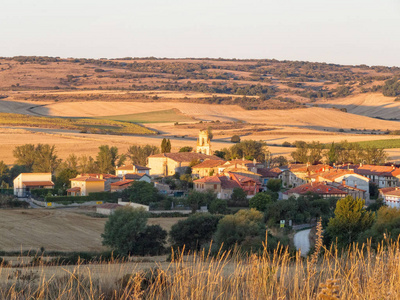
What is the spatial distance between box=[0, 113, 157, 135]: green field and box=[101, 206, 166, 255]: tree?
66909 mm

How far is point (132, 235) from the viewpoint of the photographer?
98.2 ft

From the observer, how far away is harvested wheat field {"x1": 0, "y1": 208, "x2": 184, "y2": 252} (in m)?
31.3

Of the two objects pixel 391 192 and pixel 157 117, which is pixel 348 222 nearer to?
pixel 391 192

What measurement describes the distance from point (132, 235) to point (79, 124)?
256 feet

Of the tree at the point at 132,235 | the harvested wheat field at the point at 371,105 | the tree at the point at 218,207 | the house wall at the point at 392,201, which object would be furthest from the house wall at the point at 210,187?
the harvested wheat field at the point at 371,105

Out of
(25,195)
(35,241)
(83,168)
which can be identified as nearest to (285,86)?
(83,168)

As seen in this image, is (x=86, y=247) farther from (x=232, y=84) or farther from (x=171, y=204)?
(x=232, y=84)

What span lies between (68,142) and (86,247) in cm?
5213

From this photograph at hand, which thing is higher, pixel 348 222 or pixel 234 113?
pixel 234 113

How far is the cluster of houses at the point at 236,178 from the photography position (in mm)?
49625

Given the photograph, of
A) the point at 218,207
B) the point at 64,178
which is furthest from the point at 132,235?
the point at 64,178

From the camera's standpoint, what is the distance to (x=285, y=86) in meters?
196

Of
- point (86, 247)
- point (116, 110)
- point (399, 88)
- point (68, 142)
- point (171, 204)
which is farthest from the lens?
point (399, 88)

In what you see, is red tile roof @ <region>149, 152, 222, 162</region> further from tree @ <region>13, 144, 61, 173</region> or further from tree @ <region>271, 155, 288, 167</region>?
tree @ <region>13, 144, 61, 173</region>
